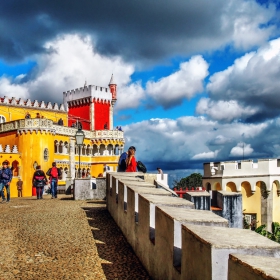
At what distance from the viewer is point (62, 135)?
5047cm

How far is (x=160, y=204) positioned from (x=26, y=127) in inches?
1607

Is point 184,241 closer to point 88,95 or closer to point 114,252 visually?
point 114,252

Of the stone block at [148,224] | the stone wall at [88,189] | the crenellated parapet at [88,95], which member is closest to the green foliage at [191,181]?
the crenellated parapet at [88,95]

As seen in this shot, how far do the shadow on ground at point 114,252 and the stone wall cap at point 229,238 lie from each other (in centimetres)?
253

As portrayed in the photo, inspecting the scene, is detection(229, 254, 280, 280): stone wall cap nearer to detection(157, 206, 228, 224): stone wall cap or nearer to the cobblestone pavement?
detection(157, 206, 228, 224): stone wall cap

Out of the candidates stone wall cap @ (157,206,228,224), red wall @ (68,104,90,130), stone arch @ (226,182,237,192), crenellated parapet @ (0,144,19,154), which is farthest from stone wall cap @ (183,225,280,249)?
red wall @ (68,104,90,130)

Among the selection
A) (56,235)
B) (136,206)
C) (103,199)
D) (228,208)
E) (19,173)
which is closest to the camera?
(136,206)

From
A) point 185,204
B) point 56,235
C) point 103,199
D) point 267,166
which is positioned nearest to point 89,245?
point 56,235

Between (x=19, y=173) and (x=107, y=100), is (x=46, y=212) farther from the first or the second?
(x=107, y=100)

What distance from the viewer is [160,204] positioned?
20.7 ft

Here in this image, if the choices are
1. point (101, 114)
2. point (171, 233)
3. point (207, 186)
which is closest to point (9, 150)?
point (207, 186)

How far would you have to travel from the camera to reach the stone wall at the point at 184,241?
11.6 ft

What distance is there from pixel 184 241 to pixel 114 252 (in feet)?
12.6

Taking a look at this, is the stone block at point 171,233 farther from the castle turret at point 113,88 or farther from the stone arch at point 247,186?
the castle turret at point 113,88
